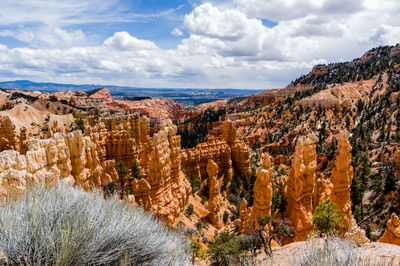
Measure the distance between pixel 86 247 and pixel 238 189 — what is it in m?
31.2

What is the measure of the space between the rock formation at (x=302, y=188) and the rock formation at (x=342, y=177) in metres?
2.98

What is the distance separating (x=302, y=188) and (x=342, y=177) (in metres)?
4.50

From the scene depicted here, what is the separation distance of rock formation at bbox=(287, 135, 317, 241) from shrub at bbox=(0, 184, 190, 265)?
38.2ft

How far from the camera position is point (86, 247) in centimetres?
549

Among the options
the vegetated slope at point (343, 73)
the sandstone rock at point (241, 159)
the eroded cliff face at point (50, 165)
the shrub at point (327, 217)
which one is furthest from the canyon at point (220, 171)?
the vegetated slope at point (343, 73)

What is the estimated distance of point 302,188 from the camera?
1692cm

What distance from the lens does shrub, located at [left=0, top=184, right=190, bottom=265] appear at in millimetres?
5070

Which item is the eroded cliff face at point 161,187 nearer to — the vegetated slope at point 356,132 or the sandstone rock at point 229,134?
the vegetated slope at point 356,132

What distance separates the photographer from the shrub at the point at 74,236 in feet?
16.6

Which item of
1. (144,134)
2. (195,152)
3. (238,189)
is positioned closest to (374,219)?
(238,189)

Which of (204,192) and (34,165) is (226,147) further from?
(34,165)

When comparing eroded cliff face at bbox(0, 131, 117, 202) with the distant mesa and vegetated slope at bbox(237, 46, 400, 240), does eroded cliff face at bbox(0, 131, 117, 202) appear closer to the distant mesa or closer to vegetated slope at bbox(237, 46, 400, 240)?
vegetated slope at bbox(237, 46, 400, 240)

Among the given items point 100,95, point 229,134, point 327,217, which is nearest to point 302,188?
point 327,217

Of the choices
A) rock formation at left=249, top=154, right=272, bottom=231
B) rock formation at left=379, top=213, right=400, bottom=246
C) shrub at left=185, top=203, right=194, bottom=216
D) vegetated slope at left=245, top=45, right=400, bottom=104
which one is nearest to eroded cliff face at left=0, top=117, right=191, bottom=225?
shrub at left=185, top=203, right=194, bottom=216
